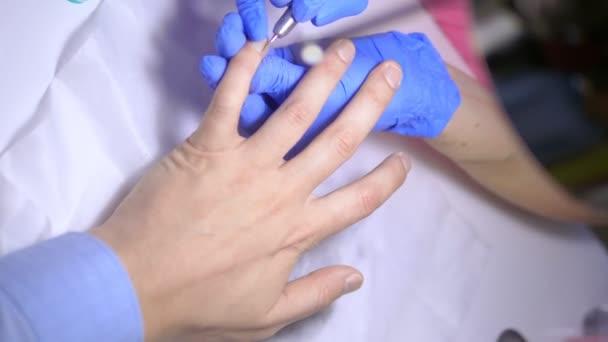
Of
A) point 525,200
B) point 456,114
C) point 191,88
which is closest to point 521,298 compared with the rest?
point 525,200

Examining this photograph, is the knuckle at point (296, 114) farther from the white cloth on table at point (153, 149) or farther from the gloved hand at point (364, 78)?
the white cloth on table at point (153, 149)

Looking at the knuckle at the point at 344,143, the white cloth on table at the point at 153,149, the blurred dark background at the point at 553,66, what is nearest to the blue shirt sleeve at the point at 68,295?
the white cloth on table at the point at 153,149

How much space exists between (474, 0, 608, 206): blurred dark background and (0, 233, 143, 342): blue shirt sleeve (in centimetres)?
35

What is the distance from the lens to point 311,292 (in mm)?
619

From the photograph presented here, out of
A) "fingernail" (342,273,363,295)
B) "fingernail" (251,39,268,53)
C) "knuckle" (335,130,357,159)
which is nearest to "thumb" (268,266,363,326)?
"fingernail" (342,273,363,295)

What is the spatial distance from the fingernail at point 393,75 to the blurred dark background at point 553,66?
0.62ft

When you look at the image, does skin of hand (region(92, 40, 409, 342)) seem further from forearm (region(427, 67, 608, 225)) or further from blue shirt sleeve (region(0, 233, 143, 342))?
forearm (region(427, 67, 608, 225))

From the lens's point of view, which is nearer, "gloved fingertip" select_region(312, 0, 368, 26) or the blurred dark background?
the blurred dark background

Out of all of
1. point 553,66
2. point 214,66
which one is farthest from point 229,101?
point 553,66

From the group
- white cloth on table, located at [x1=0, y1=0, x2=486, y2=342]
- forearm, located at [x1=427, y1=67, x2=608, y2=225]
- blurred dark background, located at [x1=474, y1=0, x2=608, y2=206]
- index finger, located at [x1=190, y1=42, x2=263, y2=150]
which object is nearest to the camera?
blurred dark background, located at [x1=474, y1=0, x2=608, y2=206]

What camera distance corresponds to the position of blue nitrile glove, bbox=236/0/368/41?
57cm

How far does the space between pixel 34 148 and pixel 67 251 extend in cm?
17

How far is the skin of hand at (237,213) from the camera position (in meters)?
0.55

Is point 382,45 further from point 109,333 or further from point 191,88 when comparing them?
point 109,333
